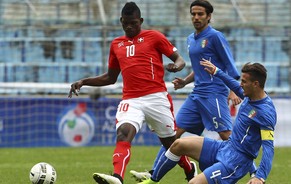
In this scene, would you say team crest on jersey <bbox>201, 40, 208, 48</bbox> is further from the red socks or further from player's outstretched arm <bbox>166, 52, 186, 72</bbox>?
the red socks

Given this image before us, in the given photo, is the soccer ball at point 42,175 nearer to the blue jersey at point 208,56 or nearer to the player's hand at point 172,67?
the player's hand at point 172,67

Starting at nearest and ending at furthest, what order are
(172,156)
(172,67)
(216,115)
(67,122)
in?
(172,156) < (172,67) < (216,115) < (67,122)

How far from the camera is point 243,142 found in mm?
7387

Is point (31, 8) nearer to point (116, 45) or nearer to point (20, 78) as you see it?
point (20, 78)

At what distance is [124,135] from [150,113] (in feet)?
1.80

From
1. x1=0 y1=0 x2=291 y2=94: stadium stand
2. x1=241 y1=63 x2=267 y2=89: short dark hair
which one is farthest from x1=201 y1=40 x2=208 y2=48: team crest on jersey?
x1=0 y1=0 x2=291 y2=94: stadium stand

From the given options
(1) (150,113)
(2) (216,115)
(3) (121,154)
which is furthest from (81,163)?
(3) (121,154)

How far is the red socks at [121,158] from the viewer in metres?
8.05

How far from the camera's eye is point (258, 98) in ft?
23.9

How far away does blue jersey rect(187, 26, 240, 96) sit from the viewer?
31.4 ft

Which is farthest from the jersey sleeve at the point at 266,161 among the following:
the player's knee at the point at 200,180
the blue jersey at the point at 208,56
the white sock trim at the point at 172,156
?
the blue jersey at the point at 208,56

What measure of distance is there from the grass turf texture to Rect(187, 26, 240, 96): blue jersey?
1344 mm

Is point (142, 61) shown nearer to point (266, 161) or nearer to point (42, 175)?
point (42, 175)

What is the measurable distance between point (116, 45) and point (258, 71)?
232 cm
